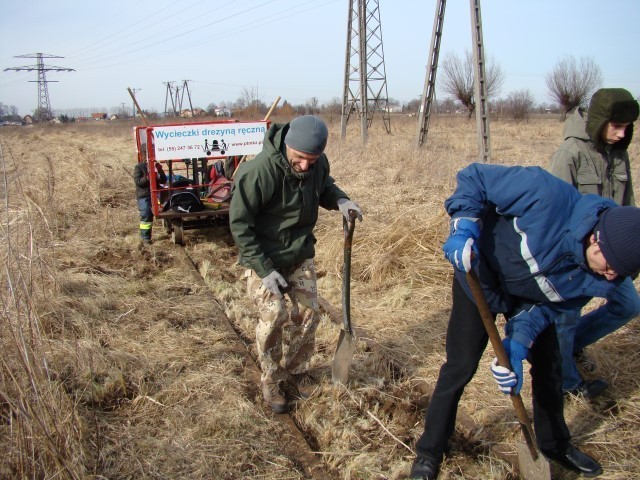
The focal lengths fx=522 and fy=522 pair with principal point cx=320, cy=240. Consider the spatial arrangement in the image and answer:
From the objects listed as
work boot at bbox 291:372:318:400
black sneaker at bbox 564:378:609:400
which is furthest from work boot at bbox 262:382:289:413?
black sneaker at bbox 564:378:609:400

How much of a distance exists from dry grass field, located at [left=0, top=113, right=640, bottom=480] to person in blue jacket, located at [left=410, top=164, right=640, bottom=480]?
0.51 m

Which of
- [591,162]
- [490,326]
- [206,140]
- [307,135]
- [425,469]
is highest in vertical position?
[206,140]

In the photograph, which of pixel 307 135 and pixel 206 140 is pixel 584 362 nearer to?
pixel 307 135

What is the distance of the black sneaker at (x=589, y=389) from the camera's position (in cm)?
332

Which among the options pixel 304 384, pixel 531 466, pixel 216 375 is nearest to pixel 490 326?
pixel 531 466

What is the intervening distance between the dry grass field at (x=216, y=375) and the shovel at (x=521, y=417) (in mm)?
257

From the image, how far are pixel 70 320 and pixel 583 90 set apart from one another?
142 feet

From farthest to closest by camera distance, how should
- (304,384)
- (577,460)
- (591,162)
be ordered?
1. (304,384)
2. (591,162)
3. (577,460)

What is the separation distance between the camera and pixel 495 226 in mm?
2316

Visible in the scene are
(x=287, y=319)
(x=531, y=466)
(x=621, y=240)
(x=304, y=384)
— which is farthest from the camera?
(x=304, y=384)

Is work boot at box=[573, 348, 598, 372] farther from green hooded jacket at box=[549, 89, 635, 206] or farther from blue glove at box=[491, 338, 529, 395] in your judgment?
blue glove at box=[491, 338, 529, 395]

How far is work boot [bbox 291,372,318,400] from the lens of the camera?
345 cm

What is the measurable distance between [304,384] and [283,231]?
1.16 metres

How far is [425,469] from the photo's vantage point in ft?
8.47
